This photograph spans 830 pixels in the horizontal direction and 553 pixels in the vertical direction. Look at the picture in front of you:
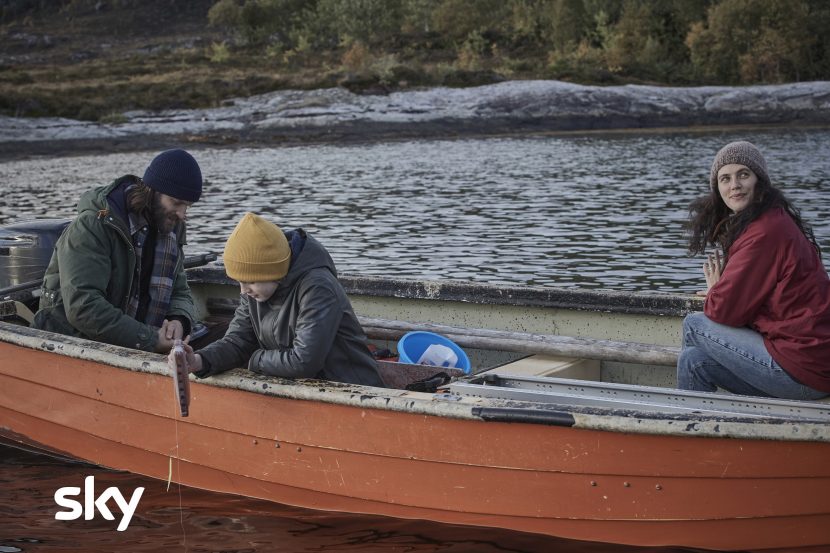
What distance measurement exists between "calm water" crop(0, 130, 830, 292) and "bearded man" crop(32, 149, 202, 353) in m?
7.13

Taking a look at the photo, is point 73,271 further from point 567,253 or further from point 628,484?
point 567,253

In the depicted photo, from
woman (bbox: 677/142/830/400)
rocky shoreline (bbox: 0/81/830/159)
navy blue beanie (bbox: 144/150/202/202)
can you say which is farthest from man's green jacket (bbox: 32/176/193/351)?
rocky shoreline (bbox: 0/81/830/159)

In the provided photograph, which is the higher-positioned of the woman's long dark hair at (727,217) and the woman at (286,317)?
the woman's long dark hair at (727,217)

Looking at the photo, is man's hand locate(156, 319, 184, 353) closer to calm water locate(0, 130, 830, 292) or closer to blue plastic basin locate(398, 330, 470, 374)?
blue plastic basin locate(398, 330, 470, 374)

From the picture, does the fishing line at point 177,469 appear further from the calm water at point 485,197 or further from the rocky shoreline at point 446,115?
the rocky shoreline at point 446,115

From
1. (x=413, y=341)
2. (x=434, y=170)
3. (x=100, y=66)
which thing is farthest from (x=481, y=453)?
(x=100, y=66)

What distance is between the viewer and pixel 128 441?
6.66 m

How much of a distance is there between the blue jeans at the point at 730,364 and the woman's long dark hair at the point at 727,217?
0.40 meters

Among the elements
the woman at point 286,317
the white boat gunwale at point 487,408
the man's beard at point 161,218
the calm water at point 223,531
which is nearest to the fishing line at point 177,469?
the calm water at point 223,531

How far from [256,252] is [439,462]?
52.3 inches

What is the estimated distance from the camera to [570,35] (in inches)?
2093

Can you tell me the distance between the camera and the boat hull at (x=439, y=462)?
4.95m

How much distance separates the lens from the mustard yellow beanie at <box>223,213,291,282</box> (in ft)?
17.6

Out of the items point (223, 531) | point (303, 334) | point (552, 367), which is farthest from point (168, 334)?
point (552, 367)
